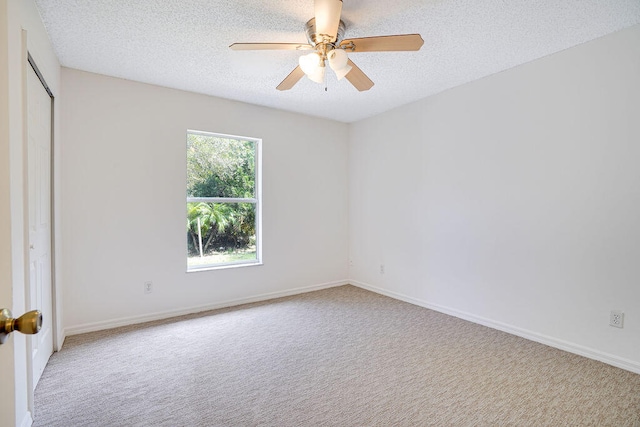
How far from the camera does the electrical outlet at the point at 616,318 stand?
2.32 m

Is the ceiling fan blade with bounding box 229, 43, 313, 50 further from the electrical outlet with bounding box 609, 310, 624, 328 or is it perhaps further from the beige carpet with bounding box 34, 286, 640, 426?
the electrical outlet with bounding box 609, 310, 624, 328

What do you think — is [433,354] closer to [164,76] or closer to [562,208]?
[562,208]

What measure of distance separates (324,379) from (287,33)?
7.94 feet

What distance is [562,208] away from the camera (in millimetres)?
2611

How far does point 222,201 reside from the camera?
3.80 metres

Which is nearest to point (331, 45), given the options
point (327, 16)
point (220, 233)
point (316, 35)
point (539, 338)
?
point (316, 35)

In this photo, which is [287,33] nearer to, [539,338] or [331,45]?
[331,45]

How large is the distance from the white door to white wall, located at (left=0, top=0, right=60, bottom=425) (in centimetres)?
31

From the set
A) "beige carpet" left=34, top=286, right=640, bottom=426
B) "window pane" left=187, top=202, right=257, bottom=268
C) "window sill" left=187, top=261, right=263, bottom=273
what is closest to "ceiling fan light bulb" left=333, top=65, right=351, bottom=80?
"beige carpet" left=34, top=286, right=640, bottom=426

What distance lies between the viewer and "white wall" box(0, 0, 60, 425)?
993 mm

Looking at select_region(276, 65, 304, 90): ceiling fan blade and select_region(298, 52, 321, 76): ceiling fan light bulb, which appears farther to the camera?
select_region(276, 65, 304, 90): ceiling fan blade

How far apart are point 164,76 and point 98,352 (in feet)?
8.09

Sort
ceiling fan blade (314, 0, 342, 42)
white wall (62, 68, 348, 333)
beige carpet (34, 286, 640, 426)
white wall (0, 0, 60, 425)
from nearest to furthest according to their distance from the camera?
white wall (0, 0, 60, 425)
ceiling fan blade (314, 0, 342, 42)
beige carpet (34, 286, 640, 426)
white wall (62, 68, 348, 333)

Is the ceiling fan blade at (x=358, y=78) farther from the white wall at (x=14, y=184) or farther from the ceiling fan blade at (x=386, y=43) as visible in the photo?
the white wall at (x=14, y=184)
